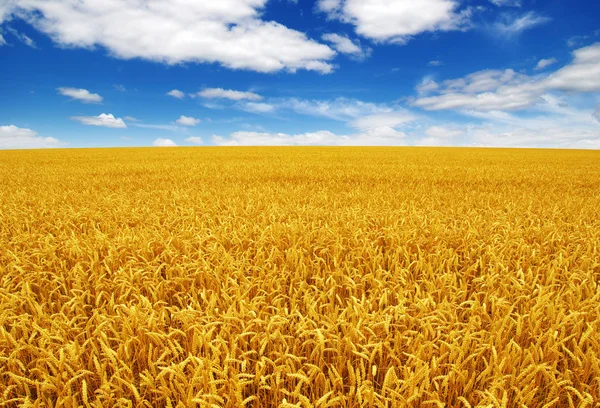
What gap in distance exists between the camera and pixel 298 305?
272cm

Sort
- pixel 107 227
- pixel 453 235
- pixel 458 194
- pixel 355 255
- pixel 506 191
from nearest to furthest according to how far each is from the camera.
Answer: pixel 355 255 < pixel 453 235 < pixel 107 227 < pixel 458 194 < pixel 506 191

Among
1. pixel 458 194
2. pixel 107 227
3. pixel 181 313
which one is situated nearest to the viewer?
pixel 181 313

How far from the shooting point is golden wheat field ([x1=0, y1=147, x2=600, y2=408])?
69.5 inches

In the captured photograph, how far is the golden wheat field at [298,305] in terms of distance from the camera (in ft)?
5.79

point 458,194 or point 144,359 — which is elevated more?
point 458,194

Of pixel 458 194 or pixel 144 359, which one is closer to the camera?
pixel 144 359

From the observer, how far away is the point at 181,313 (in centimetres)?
219

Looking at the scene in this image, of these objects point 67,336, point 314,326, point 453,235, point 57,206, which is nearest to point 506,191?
point 453,235

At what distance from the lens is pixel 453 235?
167 inches

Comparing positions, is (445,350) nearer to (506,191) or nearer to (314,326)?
(314,326)

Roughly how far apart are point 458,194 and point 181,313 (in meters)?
7.20

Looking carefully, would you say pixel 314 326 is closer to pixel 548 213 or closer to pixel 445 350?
pixel 445 350

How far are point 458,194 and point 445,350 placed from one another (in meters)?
6.51

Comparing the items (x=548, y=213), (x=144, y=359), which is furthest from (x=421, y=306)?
(x=548, y=213)
